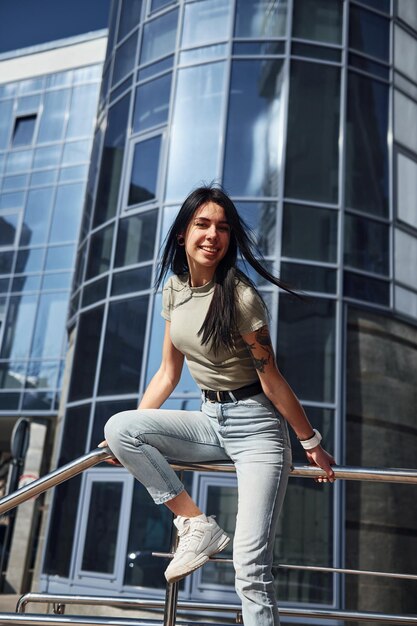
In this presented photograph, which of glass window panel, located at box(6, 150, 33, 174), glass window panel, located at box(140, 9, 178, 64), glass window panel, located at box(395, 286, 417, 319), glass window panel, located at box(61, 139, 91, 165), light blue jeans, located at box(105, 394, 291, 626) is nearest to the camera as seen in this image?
light blue jeans, located at box(105, 394, 291, 626)

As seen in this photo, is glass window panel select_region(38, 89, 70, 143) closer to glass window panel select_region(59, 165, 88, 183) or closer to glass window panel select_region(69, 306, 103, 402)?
glass window panel select_region(59, 165, 88, 183)

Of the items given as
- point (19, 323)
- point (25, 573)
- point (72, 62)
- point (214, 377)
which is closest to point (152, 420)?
point (214, 377)

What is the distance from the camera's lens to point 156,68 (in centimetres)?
1228

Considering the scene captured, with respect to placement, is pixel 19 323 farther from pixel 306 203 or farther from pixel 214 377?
pixel 214 377

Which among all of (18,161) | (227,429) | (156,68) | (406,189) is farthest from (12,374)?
(227,429)

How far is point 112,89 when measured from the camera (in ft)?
44.0

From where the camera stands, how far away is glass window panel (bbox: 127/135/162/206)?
38.1ft

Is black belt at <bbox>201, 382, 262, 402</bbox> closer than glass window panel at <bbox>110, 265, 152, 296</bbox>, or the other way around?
black belt at <bbox>201, 382, 262, 402</bbox>

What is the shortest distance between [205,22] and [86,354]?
20.2 ft

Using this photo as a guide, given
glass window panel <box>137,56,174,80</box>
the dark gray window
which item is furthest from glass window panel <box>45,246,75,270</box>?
the dark gray window

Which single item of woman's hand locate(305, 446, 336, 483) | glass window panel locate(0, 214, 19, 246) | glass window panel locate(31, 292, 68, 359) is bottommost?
woman's hand locate(305, 446, 336, 483)

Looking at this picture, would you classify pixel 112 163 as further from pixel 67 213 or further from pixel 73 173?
pixel 73 173

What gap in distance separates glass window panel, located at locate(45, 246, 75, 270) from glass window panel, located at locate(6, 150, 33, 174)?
3627mm

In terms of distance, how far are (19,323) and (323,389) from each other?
42.2 ft
